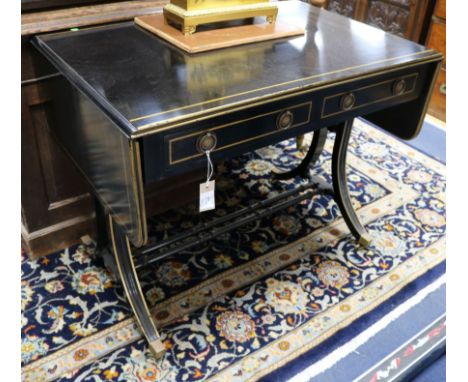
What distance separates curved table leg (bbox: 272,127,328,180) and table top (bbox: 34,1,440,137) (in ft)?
2.00

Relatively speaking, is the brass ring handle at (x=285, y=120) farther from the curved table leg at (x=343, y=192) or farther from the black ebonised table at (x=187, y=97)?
the curved table leg at (x=343, y=192)

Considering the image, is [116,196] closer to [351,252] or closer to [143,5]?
[143,5]

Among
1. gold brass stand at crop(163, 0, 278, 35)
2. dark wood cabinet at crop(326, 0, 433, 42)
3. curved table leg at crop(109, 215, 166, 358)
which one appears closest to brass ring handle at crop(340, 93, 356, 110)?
gold brass stand at crop(163, 0, 278, 35)

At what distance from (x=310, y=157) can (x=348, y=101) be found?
87cm

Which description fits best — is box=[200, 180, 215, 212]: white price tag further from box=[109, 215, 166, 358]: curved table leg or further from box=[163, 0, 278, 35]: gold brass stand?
box=[163, 0, 278, 35]: gold brass stand

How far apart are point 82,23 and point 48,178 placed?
605 millimetres

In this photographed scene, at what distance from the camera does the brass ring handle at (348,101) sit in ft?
5.00

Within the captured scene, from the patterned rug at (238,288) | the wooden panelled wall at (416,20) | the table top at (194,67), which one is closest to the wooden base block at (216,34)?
the table top at (194,67)

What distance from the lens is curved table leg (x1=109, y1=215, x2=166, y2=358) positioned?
1.63 meters

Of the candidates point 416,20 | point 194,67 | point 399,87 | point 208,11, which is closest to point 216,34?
point 208,11

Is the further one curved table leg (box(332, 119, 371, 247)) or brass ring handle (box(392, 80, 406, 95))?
curved table leg (box(332, 119, 371, 247))

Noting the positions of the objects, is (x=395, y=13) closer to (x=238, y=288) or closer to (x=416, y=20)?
(x=416, y=20)

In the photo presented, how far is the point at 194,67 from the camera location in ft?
4.66

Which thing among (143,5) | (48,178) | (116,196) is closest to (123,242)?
(116,196)
